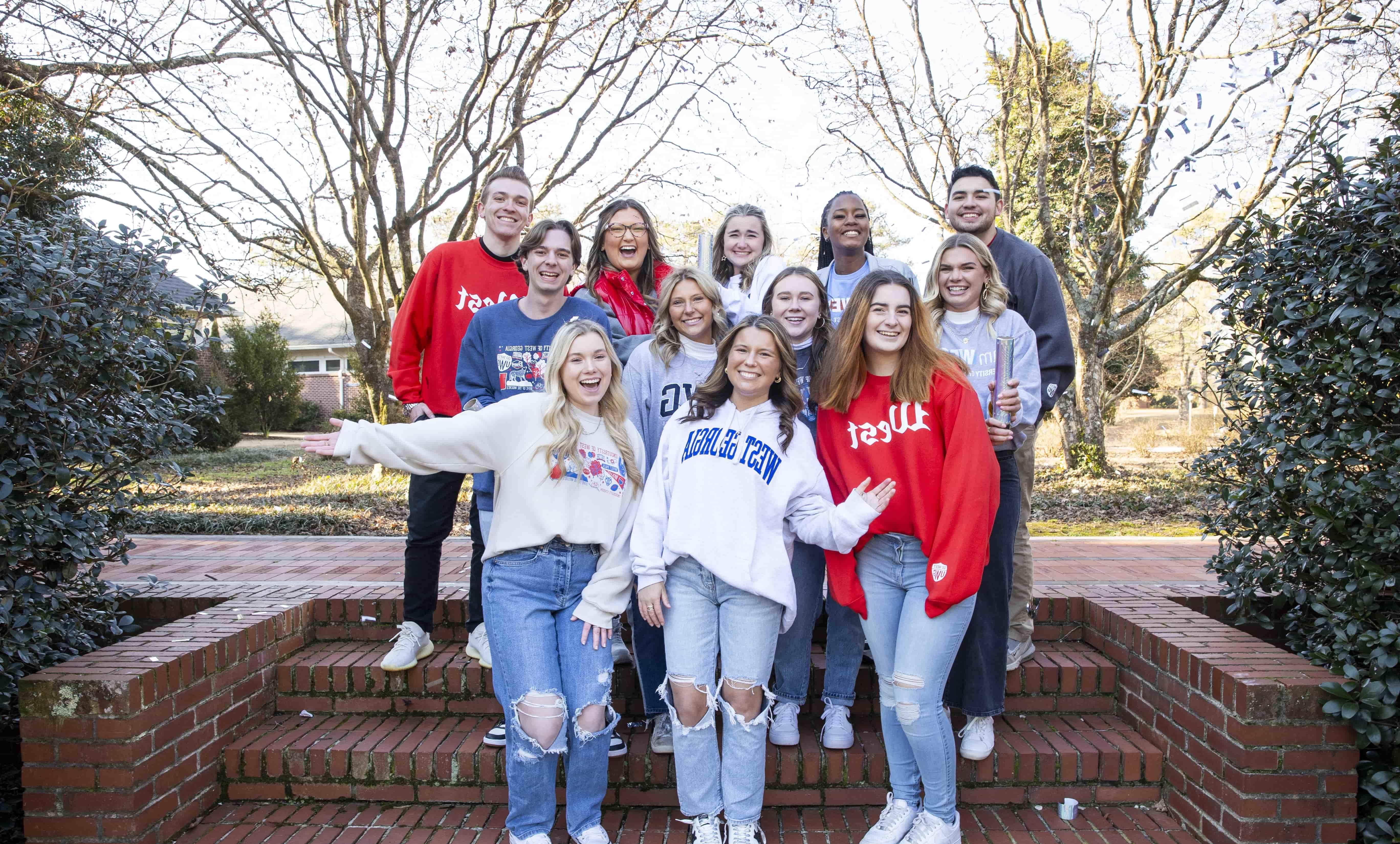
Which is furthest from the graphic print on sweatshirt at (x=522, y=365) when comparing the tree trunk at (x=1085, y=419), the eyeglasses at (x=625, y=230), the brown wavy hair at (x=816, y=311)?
the tree trunk at (x=1085, y=419)

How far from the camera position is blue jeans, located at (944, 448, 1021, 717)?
283 cm

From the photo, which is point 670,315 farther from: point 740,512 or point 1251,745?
point 1251,745

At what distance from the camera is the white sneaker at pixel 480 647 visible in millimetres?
3246

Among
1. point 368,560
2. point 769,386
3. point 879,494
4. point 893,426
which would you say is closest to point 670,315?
point 769,386

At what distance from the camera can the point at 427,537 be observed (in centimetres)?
332

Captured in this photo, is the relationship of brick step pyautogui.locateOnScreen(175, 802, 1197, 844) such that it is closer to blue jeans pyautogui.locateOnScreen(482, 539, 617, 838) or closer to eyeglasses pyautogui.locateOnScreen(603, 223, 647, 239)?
blue jeans pyautogui.locateOnScreen(482, 539, 617, 838)

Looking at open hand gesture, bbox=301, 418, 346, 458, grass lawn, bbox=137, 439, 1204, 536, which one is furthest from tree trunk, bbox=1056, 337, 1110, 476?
open hand gesture, bbox=301, 418, 346, 458

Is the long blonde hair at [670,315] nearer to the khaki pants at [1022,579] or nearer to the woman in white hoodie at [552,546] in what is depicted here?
the woman in white hoodie at [552,546]

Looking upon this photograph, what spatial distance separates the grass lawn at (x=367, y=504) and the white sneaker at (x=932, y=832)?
12.4 ft

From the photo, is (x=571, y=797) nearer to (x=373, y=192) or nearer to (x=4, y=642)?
(x=4, y=642)

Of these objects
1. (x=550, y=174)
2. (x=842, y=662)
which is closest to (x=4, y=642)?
(x=842, y=662)

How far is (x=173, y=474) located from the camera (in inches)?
132

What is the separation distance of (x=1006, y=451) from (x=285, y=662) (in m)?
2.95

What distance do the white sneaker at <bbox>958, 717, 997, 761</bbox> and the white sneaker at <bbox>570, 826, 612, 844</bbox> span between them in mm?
1277
